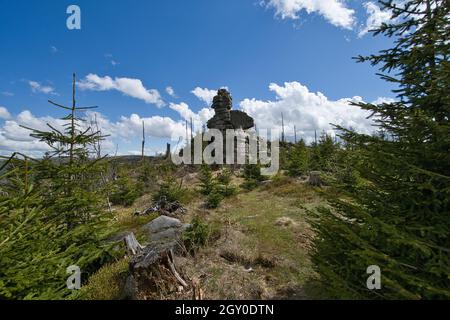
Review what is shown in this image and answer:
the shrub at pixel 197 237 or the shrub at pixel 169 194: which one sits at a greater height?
the shrub at pixel 169 194

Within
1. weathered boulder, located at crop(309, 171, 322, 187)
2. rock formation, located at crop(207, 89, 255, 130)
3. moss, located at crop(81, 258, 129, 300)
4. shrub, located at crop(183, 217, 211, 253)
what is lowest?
moss, located at crop(81, 258, 129, 300)

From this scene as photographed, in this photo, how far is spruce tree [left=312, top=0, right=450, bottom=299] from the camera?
8.30 feet

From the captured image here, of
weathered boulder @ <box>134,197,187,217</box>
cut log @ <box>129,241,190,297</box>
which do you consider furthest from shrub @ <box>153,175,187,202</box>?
cut log @ <box>129,241,190,297</box>

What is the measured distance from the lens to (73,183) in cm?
526

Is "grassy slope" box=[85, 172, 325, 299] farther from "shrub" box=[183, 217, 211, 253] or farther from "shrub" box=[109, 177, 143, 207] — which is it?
"shrub" box=[109, 177, 143, 207]

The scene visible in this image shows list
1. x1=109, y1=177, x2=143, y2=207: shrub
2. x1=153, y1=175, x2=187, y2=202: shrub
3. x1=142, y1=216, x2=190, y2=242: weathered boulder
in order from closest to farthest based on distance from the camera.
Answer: x1=142, y1=216, x2=190, y2=242: weathered boulder → x1=153, y1=175, x2=187, y2=202: shrub → x1=109, y1=177, x2=143, y2=207: shrub

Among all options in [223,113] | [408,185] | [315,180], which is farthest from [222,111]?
[408,185]

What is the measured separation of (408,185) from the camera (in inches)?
117

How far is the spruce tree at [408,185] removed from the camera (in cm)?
253

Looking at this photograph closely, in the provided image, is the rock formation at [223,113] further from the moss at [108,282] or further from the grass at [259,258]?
the moss at [108,282]

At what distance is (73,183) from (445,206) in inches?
268

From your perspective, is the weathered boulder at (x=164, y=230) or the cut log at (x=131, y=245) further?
the weathered boulder at (x=164, y=230)

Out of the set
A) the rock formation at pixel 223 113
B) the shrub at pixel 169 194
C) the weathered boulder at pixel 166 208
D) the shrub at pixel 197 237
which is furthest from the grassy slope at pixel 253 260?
the rock formation at pixel 223 113
